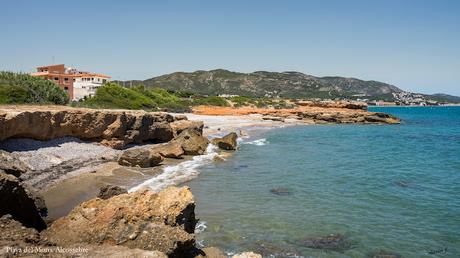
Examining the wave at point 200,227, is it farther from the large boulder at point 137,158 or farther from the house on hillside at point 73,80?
the house on hillside at point 73,80

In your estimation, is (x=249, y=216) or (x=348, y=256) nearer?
(x=348, y=256)

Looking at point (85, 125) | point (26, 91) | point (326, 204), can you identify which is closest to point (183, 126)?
point (85, 125)

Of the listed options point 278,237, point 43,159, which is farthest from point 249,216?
point 43,159

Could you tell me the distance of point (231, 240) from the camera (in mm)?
13156

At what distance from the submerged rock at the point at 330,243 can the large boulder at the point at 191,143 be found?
1718 centimetres

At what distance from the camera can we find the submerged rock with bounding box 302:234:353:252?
503 inches

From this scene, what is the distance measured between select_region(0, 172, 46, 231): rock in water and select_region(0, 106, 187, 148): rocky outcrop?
10133mm

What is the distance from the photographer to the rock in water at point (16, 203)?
360 inches

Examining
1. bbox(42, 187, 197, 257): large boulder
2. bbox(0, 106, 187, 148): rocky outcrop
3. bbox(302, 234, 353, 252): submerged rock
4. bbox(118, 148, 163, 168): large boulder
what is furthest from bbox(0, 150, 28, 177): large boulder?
bbox(302, 234, 353, 252): submerged rock

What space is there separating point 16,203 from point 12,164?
772 centimetres

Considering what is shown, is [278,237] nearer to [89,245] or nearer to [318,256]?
[318,256]

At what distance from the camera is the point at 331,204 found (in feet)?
58.6

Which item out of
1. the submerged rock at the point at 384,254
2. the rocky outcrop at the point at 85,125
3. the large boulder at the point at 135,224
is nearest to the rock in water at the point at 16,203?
the large boulder at the point at 135,224

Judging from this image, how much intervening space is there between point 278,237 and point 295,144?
28853 mm
